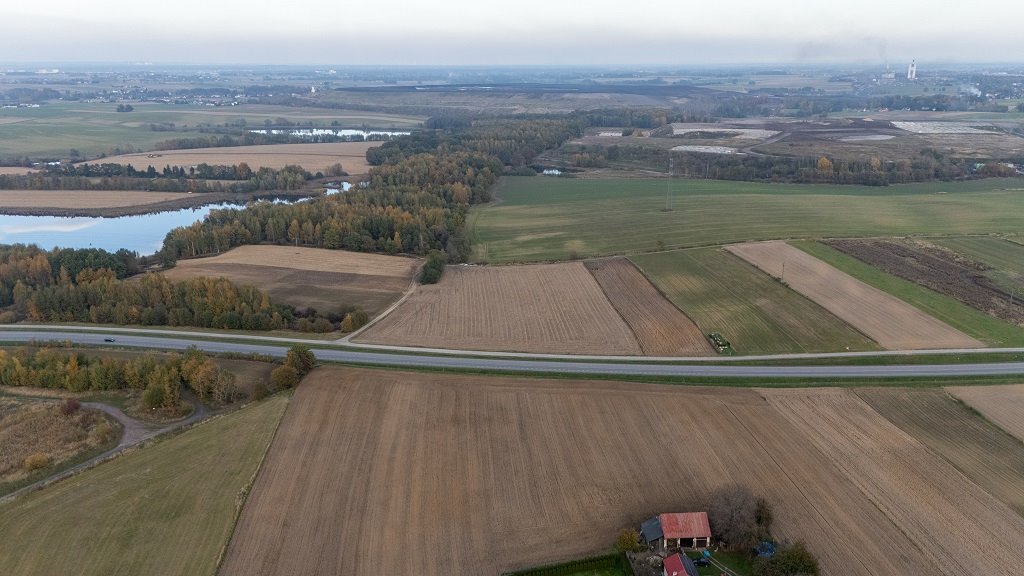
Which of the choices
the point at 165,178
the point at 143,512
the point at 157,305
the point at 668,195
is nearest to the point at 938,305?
the point at 668,195

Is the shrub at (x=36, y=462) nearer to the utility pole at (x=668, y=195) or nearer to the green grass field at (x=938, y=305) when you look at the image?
the green grass field at (x=938, y=305)

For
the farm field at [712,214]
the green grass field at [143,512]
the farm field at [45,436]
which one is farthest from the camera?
the farm field at [712,214]

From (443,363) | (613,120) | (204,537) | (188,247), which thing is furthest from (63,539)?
(613,120)

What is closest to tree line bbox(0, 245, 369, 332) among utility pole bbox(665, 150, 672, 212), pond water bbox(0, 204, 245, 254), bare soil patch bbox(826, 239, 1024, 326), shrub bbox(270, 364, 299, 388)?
shrub bbox(270, 364, 299, 388)

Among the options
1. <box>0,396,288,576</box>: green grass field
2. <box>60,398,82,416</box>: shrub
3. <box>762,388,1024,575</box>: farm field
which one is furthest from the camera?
<box>60,398,82,416</box>: shrub

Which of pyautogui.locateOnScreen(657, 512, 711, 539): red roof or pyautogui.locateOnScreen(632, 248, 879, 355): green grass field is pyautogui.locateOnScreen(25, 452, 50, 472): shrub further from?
pyautogui.locateOnScreen(632, 248, 879, 355): green grass field

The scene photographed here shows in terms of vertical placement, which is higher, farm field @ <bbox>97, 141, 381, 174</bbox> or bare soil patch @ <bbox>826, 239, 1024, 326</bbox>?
farm field @ <bbox>97, 141, 381, 174</bbox>

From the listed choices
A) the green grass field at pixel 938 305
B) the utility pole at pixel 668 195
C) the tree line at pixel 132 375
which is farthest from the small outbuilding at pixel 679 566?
the utility pole at pixel 668 195
